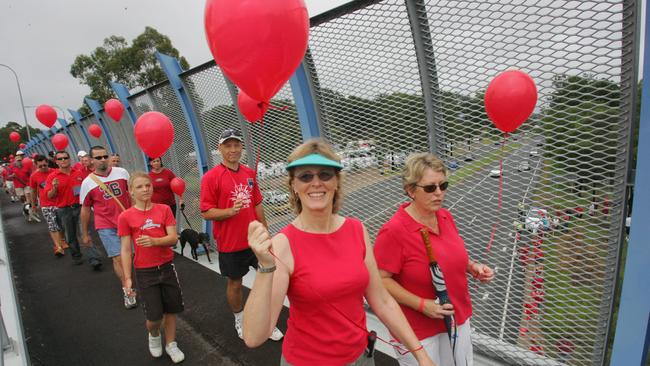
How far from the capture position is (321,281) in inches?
54.1

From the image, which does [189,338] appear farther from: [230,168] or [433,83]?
[433,83]

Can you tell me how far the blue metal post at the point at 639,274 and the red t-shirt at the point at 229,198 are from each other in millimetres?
2545

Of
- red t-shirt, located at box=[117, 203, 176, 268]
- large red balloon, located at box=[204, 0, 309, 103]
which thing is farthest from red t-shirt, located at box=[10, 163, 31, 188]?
large red balloon, located at box=[204, 0, 309, 103]

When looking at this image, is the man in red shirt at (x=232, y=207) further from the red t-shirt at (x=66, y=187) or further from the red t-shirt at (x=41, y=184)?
the red t-shirt at (x=41, y=184)

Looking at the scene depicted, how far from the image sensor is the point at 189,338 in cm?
322

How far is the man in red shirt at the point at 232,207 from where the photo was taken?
2908 mm

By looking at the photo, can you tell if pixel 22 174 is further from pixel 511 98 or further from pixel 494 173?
pixel 511 98

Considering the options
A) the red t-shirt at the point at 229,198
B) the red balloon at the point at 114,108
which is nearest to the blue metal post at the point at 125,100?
the red balloon at the point at 114,108

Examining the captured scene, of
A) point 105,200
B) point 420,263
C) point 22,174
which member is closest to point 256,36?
point 420,263

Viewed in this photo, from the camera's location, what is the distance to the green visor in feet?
4.54

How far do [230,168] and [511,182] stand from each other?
7.40 ft

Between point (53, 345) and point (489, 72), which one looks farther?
point (53, 345)

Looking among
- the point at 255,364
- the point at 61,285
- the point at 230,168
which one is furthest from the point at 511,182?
the point at 61,285

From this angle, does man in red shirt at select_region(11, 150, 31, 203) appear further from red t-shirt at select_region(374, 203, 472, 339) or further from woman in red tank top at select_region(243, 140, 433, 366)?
red t-shirt at select_region(374, 203, 472, 339)
